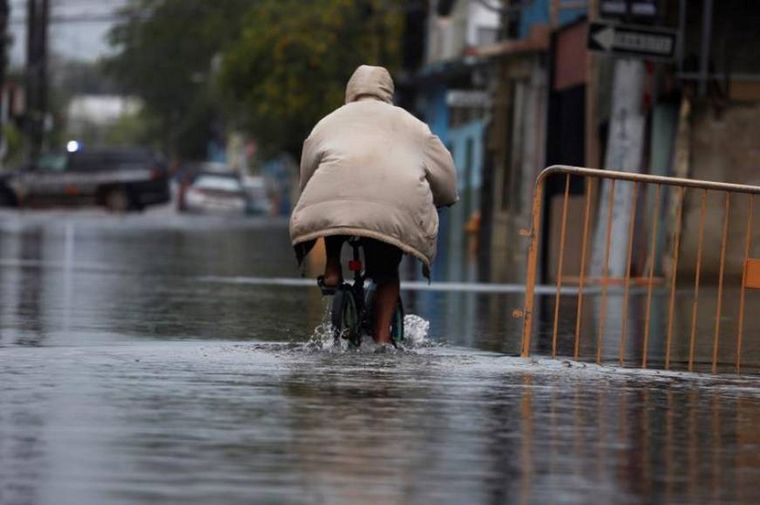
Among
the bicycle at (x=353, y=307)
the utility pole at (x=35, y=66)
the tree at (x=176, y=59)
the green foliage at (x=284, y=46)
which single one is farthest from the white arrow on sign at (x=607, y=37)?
the utility pole at (x=35, y=66)

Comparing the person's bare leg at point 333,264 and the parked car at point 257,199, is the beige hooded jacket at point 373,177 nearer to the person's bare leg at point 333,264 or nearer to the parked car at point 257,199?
the person's bare leg at point 333,264

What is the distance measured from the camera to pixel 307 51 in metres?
61.4

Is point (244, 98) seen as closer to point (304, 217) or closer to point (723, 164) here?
point (723, 164)

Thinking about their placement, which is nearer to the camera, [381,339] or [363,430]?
[363,430]

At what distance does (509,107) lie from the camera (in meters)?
41.0

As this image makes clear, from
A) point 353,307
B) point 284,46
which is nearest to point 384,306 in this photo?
point 353,307

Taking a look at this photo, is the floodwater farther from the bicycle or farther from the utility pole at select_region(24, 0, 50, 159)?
the utility pole at select_region(24, 0, 50, 159)

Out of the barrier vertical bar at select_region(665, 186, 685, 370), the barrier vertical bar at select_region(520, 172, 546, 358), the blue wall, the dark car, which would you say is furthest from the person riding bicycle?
the dark car

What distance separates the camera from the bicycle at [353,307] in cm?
1109

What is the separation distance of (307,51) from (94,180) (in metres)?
6.92

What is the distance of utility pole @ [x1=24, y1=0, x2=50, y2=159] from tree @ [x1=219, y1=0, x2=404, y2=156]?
64.9 ft

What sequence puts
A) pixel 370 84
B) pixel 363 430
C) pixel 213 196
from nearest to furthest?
pixel 363 430 → pixel 370 84 → pixel 213 196

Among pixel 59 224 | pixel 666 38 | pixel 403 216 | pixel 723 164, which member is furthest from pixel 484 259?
pixel 403 216

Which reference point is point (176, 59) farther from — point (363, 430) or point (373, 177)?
point (363, 430)
